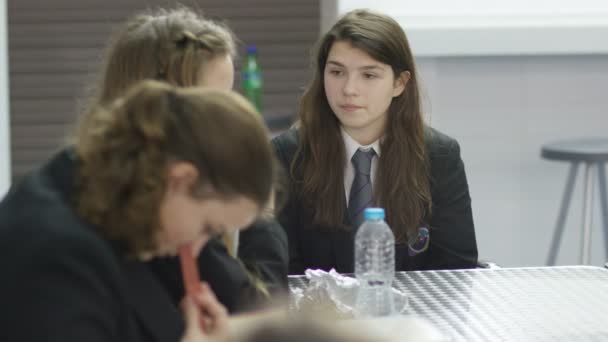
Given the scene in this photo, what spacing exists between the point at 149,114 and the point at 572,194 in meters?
3.47

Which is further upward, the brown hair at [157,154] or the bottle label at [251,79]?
the brown hair at [157,154]

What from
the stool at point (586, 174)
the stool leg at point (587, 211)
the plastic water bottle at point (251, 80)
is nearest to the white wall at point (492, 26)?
the stool at point (586, 174)

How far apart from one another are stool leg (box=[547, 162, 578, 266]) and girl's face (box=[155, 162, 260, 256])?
3.19m

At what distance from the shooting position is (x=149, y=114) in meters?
1.39

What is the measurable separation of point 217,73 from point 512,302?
0.79m

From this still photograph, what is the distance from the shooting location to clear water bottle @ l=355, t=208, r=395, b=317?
2.08 meters

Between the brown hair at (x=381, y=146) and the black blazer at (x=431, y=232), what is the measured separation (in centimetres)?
3

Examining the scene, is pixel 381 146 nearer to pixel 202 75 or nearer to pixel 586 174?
pixel 202 75

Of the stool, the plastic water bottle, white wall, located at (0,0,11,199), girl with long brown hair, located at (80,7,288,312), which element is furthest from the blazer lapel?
the plastic water bottle

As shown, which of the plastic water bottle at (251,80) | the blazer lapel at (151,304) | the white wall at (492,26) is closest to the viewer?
the blazer lapel at (151,304)

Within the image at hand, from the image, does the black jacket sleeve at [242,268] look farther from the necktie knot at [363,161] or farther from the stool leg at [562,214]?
the stool leg at [562,214]

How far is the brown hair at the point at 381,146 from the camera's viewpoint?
2680 millimetres

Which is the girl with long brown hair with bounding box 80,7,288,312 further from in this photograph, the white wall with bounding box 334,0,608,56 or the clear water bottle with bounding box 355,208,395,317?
the white wall with bounding box 334,0,608,56

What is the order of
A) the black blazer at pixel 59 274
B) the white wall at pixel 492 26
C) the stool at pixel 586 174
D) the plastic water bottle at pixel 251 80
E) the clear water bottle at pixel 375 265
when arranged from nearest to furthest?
the black blazer at pixel 59 274 < the clear water bottle at pixel 375 265 < the stool at pixel 586 174 < the white wall at pixel 492 26 < the plastic water bottle at pixel 251 80
